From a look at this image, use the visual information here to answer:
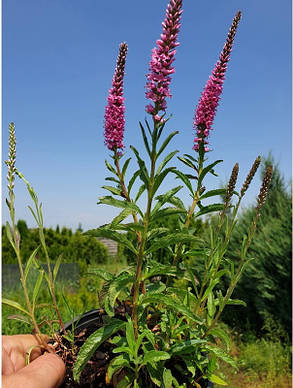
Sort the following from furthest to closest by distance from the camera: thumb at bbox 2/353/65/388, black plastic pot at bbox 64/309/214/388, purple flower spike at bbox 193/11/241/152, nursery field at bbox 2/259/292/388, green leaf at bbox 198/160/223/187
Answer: nursery field at bbox 2/259/292/388
black plastic pot at bbox 64/309/214/388
green leaf at bbox 198/160/223/187
purple flower spike at bbox 193/11/241/152
thumb at bbox 2/353/65/388

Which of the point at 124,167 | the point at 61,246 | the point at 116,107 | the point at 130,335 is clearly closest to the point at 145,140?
the point at 116,107

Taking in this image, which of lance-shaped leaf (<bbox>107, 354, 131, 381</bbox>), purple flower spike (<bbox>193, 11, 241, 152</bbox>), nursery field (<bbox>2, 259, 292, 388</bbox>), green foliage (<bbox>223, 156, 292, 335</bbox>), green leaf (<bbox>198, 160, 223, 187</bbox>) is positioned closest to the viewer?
lance-shaped leaf (<bbox>107, 354, 131, 381</bbox>)

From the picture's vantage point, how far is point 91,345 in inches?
49.0

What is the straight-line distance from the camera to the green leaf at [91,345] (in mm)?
1214

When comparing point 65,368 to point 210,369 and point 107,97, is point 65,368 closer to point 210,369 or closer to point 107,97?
point 210,369

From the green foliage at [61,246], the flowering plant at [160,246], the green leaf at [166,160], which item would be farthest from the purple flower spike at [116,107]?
the green foliage at [61,246]

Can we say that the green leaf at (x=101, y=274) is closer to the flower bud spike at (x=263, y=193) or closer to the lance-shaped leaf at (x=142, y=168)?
the lance-shaped leaf at (x=142, y=168)

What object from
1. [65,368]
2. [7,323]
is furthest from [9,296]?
[65,368]

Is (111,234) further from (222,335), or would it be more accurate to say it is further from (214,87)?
(214,87)

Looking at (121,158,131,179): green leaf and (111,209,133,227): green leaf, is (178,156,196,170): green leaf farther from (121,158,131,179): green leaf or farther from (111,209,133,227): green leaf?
(111,209,133,227): green leaf

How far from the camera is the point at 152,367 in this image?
1317mm

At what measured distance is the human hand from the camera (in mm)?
1146

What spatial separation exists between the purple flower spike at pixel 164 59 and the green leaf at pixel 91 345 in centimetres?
80

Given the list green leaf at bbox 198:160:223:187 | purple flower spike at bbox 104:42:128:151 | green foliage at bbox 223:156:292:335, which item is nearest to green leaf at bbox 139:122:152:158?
purple flower spike at bbox 104:42:128:151
